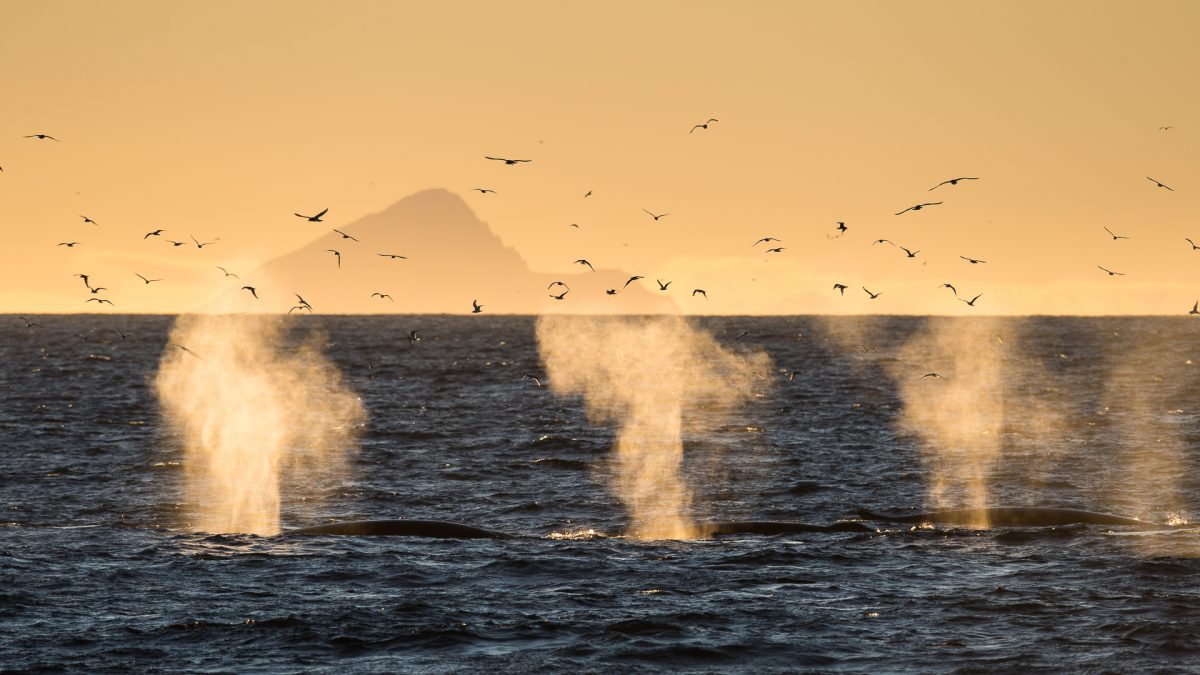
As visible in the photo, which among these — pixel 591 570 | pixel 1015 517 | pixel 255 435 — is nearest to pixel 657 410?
pixel 255 435

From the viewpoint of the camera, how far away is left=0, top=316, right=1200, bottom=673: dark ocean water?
105ft

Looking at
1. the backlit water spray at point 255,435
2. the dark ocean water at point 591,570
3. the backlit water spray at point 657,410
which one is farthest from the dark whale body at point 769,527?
the backlit water spray at point 255,435

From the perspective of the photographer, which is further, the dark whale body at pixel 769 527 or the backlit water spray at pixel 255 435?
the backlit water spray at pixel 255 435

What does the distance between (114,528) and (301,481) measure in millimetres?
15901

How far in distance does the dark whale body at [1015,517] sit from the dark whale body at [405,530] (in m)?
13.6

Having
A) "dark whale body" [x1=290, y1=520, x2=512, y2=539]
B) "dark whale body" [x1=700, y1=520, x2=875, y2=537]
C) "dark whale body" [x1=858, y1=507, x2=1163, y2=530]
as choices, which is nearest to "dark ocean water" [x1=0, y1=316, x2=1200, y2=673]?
"dark whale body" [x1=290, y1=520, x2=512, y2=539]

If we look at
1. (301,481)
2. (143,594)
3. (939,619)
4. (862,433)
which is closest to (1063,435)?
(862,433)

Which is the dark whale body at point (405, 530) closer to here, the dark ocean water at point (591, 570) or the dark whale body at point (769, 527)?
the dark ocean water at point (591, 570)

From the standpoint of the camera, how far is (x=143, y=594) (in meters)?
37.2

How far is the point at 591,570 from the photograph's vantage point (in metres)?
41.1

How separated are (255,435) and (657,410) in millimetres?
31356

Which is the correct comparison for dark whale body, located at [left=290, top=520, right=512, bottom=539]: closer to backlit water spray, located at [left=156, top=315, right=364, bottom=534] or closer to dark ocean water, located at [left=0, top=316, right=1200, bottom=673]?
dark ocean water, located at [left=0, top=316, right=1200, bottom=673]

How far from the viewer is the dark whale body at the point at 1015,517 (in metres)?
49.0

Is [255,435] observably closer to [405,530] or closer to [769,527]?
[405,530]
